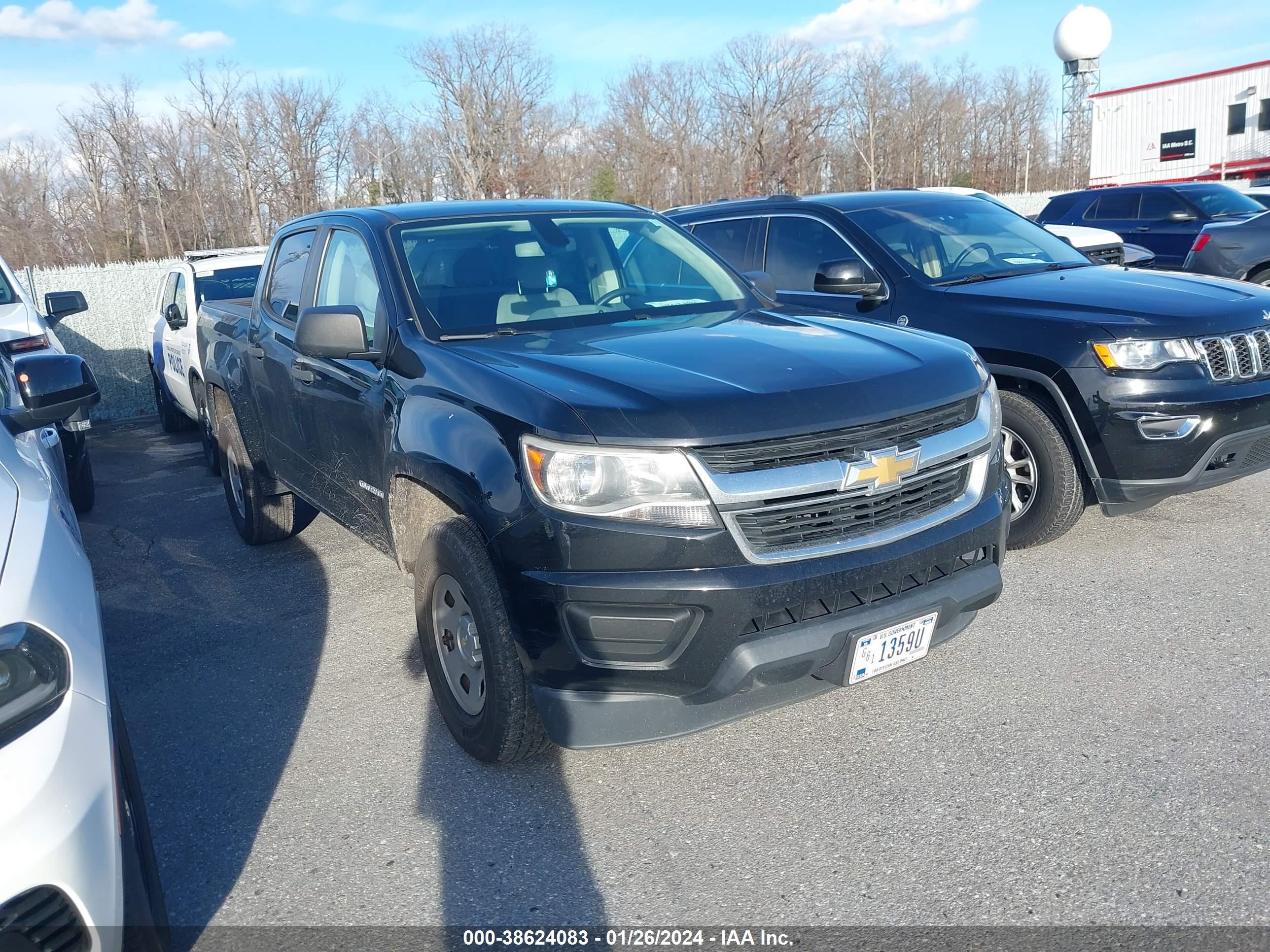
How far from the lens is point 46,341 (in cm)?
777

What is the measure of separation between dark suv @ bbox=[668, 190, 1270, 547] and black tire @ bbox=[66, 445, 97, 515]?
204 inches

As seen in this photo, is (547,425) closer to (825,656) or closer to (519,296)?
(825,656)

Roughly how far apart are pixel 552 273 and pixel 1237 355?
317 centimetres

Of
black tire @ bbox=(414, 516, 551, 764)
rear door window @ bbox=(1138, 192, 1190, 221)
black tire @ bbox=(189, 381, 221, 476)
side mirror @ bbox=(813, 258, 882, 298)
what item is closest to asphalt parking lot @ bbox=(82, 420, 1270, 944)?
black tire @ bbox=(414, 516, 551, 764)

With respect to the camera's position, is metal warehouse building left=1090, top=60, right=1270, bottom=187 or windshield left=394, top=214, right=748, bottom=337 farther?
metal warehouse building left=1090, top=60, right=1270, bottom=187

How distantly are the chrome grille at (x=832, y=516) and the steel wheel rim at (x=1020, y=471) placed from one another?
2163 mm

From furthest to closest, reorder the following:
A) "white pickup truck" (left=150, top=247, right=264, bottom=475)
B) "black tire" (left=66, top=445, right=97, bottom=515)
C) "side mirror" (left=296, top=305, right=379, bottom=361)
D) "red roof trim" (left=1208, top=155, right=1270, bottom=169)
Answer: "red roof trim" (left=1208, top=155, right=1270, bottom=169) → "white pickup truck" (left=150, top=247, right=264, bottom=475) → "black tire" (left=66, top=445, right=97, bottom=515) → "side mirror" (left=296, top=305, right=379, bottom=361)

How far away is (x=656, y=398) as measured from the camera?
2979 millimetres

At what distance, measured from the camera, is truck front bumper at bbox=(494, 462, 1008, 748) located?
285cm

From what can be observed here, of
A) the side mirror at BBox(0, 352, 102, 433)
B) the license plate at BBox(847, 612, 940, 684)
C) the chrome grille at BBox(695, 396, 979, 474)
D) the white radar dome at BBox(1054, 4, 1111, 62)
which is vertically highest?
the white radar dome at BBox(1054, 4, 1111, 62)

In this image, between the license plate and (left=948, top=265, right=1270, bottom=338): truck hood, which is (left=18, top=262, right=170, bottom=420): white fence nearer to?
(left=948, top=265, right=1270, bottom=338): truck hood

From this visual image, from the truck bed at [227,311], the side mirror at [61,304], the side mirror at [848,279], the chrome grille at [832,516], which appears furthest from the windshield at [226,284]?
the chrome grille at [832,516]

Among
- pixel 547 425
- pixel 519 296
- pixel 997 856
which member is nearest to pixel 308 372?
pixel 519 296

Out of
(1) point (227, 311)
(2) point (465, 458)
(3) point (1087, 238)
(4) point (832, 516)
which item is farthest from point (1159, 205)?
(2) point (465, 458)
